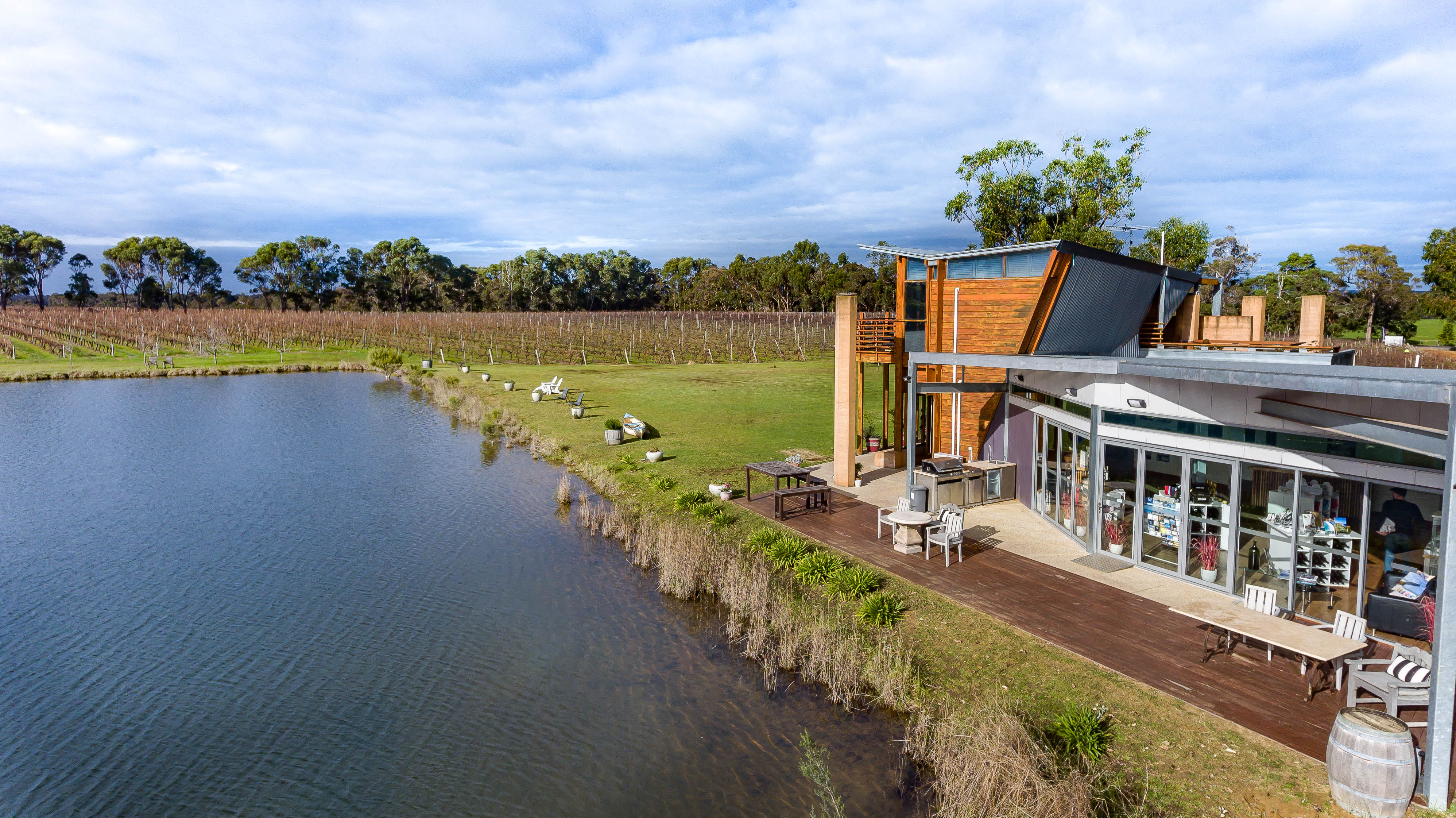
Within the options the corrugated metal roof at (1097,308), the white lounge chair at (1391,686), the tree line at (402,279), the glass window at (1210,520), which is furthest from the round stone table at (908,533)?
the tree line at (402,279)

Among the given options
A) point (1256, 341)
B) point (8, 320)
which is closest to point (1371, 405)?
point (1256, 341)

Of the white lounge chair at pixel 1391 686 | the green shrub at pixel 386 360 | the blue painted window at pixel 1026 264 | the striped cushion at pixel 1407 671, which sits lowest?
the white lounge chair at pixel 1391 686

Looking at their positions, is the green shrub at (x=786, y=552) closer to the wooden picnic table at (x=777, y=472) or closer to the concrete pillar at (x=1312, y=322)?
the wooden picnic table at (x=777, y=472)

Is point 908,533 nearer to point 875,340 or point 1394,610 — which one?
point 1394,610

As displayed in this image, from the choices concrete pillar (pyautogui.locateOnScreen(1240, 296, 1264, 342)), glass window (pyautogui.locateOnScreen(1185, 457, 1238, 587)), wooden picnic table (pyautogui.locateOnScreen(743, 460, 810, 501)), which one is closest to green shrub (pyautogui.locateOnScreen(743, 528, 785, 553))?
wooden picnic table (pyautogui.locateOnScreen(743, 460, 810, 501))

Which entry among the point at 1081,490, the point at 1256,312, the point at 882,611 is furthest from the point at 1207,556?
the point at 1256,312

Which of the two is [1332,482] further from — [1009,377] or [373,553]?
[373,553]
